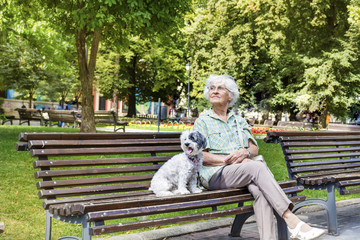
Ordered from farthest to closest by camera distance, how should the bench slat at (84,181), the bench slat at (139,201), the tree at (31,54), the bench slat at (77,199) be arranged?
the tree at (31,54) → the bench slat at (84,181) → the bench slat at (77,199) → the bench slat at (139,201)

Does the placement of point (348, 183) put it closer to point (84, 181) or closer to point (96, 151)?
point (96, 151)

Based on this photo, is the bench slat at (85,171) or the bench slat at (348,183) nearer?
the bench slat at (85,171)

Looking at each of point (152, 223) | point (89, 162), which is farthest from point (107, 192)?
point (152, 223)

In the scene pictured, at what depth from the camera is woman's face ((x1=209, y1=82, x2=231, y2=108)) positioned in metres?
4.71

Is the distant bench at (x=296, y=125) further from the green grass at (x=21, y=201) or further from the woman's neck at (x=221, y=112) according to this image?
the woman's neck at (x=221, y=112)

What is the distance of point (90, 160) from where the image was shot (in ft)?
13.1

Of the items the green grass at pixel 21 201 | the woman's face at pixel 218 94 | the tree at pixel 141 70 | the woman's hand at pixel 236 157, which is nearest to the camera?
the woman's hand at pixel 236 157

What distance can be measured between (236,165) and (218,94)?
87 cm

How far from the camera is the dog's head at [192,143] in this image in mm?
3975

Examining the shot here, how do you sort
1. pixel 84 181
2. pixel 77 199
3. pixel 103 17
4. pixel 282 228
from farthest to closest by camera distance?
pixel 103 17
pixel 282 228
pixel 84 181
pixel 77 199

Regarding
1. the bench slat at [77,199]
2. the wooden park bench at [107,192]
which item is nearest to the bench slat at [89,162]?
the wooden park bench at [107,192]

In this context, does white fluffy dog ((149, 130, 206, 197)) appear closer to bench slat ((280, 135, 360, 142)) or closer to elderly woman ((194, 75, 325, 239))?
elderly woman ((194, 75, 325, 239))

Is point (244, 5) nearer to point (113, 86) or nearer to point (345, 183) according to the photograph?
point (113, 86)

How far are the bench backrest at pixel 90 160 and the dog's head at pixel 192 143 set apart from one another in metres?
0.53
